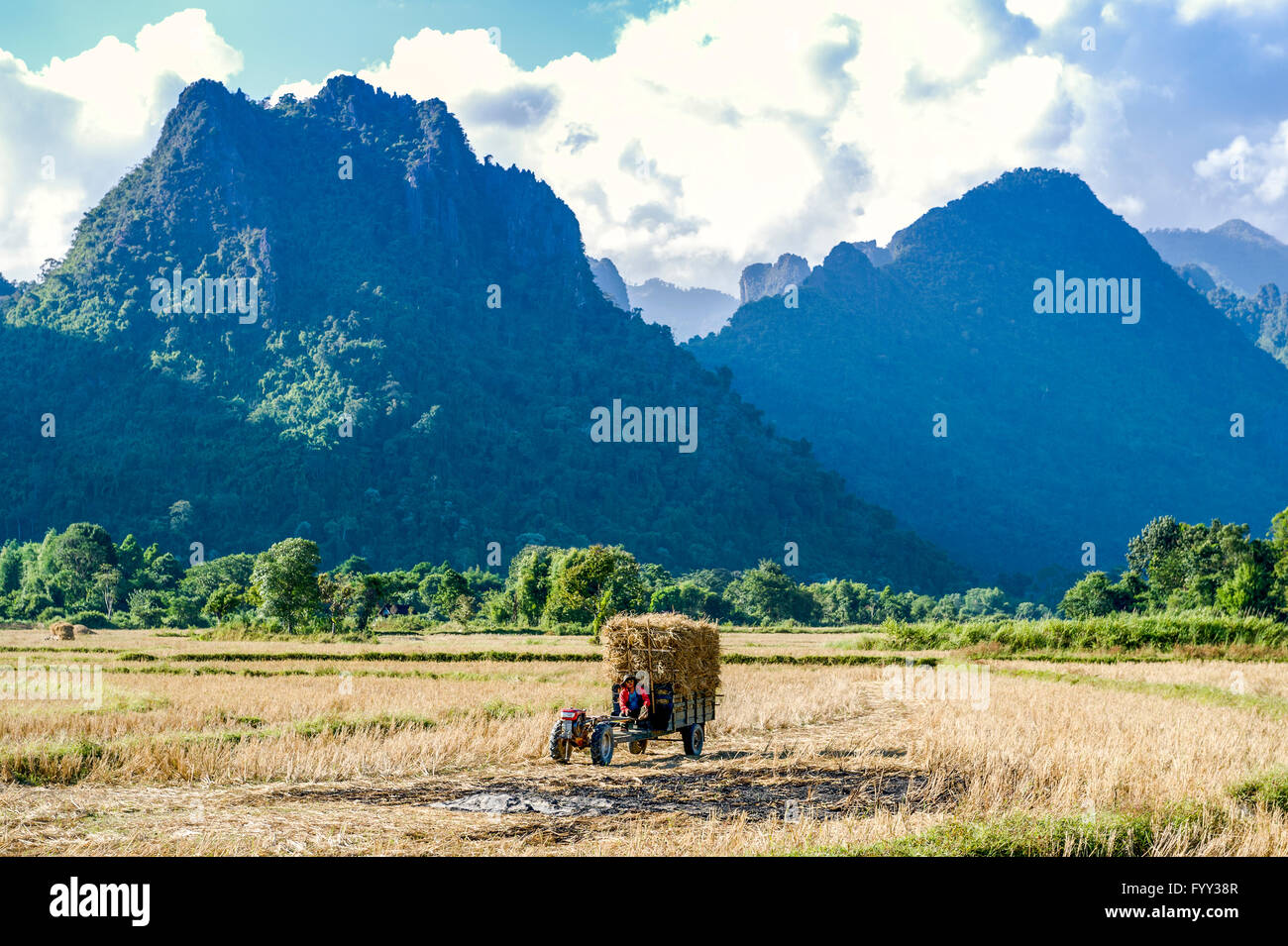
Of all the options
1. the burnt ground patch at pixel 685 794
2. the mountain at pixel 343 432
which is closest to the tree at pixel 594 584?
the burnt ground patch at pixel 685 794

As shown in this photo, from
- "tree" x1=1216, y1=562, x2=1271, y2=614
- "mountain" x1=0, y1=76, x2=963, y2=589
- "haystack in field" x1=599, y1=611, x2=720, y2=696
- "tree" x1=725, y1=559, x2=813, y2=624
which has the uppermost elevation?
"mountain" x1=0, y1=76, x2=963, y2=589

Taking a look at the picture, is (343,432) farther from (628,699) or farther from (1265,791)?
(1265,791)

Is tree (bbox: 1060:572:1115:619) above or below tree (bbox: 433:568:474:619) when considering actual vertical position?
below

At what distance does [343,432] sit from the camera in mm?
153125

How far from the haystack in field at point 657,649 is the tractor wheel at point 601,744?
53.7 inches

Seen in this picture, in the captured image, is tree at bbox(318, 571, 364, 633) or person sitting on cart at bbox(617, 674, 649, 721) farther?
tree at bbox(318, 571, 364, 633)

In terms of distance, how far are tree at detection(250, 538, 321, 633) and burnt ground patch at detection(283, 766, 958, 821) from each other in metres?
44.6

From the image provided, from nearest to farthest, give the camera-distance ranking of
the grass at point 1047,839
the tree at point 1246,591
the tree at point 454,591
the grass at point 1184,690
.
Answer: the grass at point 1047,839
the grass at point 1184,690
the tree at point 1246,591
the tree at point 454,591

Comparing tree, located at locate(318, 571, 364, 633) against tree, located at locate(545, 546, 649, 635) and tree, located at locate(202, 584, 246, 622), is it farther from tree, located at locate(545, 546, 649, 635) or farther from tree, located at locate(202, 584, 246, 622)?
tree, located at locate(545, 546, 649, 635)

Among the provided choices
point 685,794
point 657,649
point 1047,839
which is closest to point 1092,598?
point 657,649

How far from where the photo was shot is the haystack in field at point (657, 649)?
1662cm

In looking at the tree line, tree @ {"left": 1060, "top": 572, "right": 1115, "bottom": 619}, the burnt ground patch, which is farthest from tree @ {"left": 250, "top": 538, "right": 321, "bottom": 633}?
tree @ {"left": 1060, "top": 572, "right": 1115, "bottom": 619}

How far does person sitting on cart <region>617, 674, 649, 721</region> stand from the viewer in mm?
16281

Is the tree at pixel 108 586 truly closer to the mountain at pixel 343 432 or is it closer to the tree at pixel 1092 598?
the mountain at pixel 343 432
